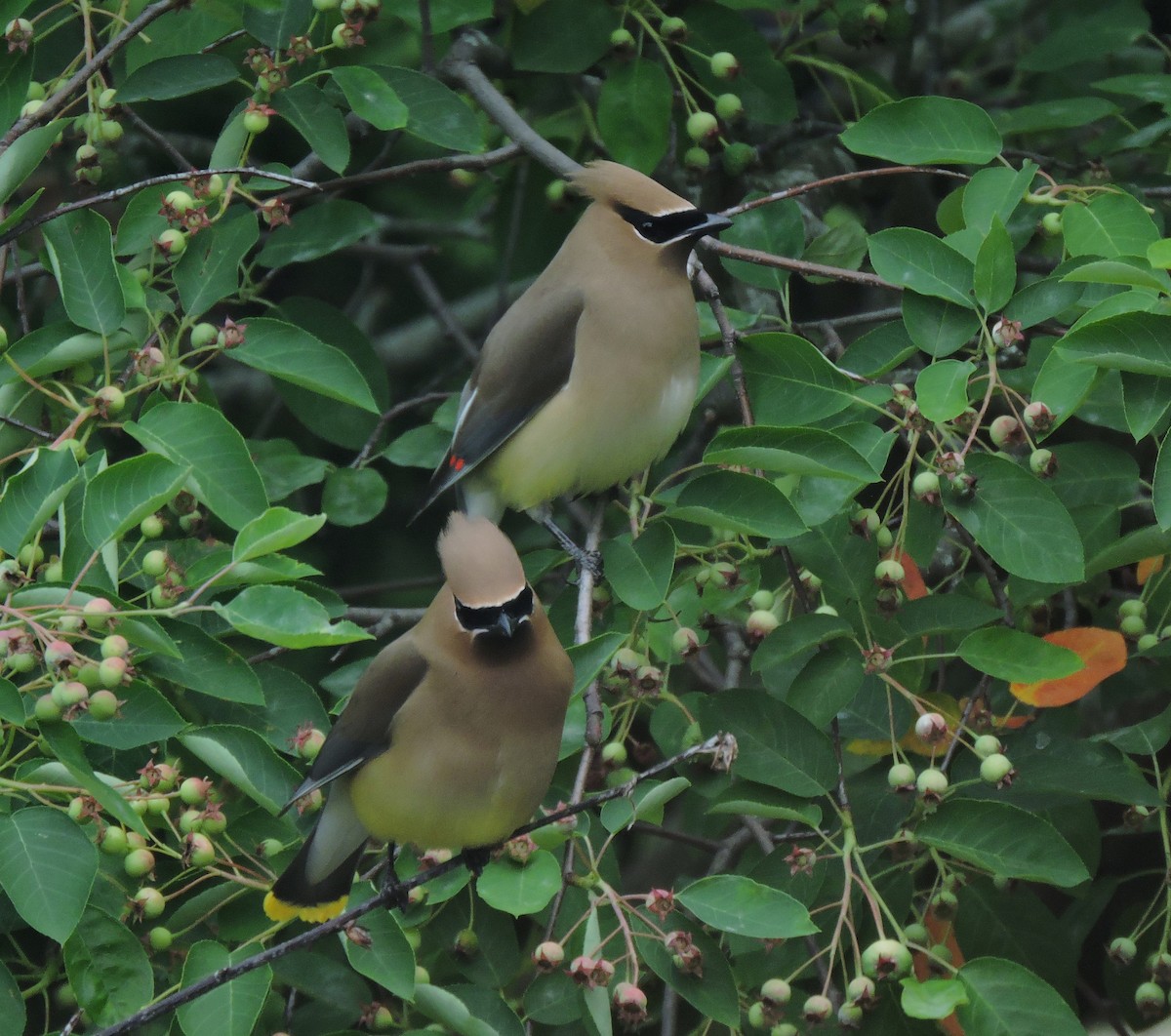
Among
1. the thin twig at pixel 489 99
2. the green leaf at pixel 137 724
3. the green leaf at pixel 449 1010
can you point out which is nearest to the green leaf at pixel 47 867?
the green leaf at pixel 137 724

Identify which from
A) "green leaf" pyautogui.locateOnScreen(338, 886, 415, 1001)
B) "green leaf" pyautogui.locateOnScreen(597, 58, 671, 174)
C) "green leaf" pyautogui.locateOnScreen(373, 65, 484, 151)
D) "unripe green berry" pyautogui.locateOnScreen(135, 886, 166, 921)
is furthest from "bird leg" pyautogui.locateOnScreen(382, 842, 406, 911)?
"green leaf" pyautogui.locateOnScreen(597, 58, 671, 174)

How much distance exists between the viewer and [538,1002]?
2650mm

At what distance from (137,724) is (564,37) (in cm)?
185

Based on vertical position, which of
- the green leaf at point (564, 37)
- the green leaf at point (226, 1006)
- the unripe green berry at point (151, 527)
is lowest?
the green leaf at point (226, 1006)

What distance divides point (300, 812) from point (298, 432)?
95.9 inches

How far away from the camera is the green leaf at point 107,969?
2484mm

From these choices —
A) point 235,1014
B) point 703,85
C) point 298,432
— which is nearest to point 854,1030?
point 235,1014

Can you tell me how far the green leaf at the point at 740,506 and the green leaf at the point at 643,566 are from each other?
0.06 meters

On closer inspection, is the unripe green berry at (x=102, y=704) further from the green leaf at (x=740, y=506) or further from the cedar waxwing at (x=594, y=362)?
the cedar waxwing at (x=594, y=362)

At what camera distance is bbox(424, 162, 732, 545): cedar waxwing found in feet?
10.8

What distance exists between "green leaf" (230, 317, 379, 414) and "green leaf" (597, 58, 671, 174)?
2.83ft

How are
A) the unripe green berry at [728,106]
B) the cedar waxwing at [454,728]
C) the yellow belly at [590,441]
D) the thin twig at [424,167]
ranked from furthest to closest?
the unripe green berry at [728,106] → the thin twig at [424,167] → the yellow belly at [590,441] → the cedar waxwing at [454,728]

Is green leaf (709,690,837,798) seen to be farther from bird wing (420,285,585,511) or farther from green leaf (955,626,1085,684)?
bird wing (420,285,585,511)

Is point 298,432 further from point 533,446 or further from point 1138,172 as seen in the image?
point 1138,172
